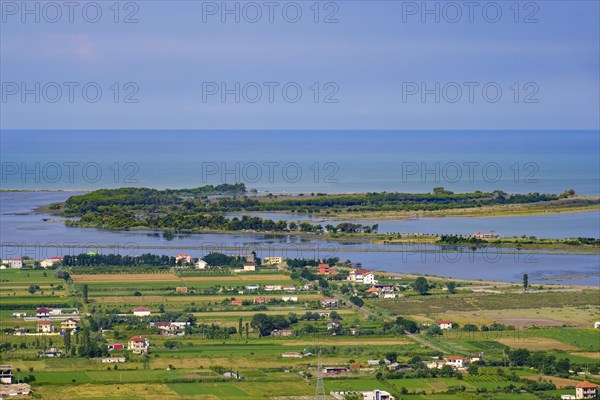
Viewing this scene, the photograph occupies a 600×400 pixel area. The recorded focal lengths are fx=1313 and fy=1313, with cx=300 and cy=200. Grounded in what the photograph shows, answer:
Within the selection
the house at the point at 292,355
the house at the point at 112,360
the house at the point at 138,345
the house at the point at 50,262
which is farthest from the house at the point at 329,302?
the house at the point at 50,262

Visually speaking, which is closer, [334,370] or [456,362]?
[334,370]

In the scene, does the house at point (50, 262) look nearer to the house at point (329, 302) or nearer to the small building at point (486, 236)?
the house at point (329, 302)

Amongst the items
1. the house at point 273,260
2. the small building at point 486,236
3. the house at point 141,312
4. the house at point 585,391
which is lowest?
the house at point 585,391

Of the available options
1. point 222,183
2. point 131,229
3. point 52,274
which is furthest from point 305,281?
point 222,183

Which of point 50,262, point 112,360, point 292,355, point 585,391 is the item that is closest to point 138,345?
point 112,360

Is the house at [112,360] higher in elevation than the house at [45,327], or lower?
lower

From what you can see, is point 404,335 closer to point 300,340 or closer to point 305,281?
point 300,340

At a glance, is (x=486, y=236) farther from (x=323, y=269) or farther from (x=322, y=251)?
(x=323, y=269)
